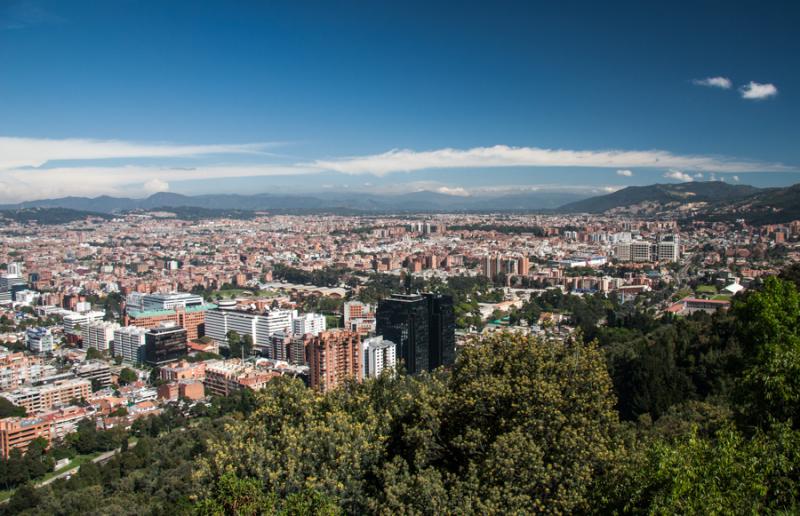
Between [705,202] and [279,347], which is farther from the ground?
[705,202]

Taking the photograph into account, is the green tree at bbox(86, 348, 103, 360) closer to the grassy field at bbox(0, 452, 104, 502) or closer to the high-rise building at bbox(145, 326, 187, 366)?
the high-rise building at bbox(145, 326, 187, 366)

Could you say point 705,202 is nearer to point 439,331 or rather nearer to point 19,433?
point 439,331

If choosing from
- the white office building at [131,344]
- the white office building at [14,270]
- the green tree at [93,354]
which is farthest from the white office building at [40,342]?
the white office building at [14,270]

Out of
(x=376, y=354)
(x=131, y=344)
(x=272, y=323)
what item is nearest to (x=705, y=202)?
(x=272, y=323)

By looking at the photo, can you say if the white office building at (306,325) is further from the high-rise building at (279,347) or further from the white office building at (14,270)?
the white office building at (14,270)

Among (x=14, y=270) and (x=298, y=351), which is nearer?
(x=298, y=351)

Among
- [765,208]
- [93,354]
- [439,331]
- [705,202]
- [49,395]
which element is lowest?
[93,354]
